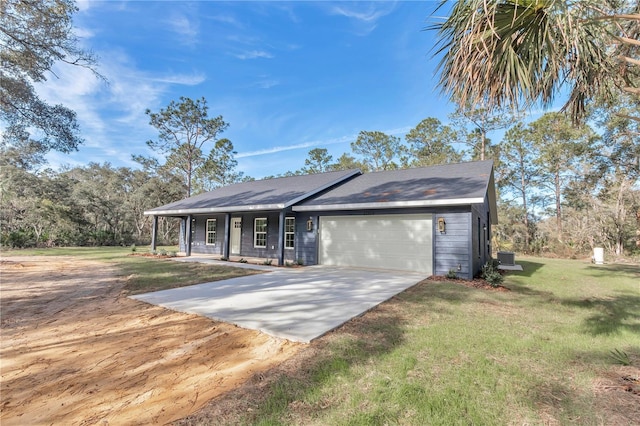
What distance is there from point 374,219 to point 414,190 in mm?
1729

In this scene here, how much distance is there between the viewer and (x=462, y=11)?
3352 millimetres

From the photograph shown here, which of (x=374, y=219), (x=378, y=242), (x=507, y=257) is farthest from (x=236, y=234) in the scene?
(x=507, y=257)

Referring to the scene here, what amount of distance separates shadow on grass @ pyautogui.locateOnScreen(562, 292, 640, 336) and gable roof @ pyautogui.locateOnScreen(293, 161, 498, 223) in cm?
314

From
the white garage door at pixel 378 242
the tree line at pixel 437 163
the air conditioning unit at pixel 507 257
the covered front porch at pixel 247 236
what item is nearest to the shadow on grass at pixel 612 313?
the white garage door at pixel 378 242

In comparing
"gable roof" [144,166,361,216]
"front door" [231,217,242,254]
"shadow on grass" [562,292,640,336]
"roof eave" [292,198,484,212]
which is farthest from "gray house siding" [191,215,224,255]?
"shadow on grass" [562,292,640,336]

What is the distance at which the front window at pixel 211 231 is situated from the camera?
15.6 m

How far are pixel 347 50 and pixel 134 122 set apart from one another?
20.0m

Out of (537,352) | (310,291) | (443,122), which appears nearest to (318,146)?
(443,122)

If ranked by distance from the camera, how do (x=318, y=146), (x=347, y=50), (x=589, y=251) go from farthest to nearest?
(x=318, y=146) → (x=589, y=251) → (x=347, y=50)

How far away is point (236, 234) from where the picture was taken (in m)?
14.8

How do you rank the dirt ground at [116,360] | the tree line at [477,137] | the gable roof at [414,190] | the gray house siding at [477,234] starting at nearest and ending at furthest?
the dirt ground at [116,360], the tree line at [477,137], the gable roof at [414,190], the gray house siding at [477,234]

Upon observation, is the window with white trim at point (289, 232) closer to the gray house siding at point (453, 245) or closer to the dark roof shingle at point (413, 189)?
the dark roof shingle at point (413, 189)

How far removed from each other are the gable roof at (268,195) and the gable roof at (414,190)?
54 centimetres

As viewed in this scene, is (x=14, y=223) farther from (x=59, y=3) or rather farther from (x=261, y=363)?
(x=261, y=363)
